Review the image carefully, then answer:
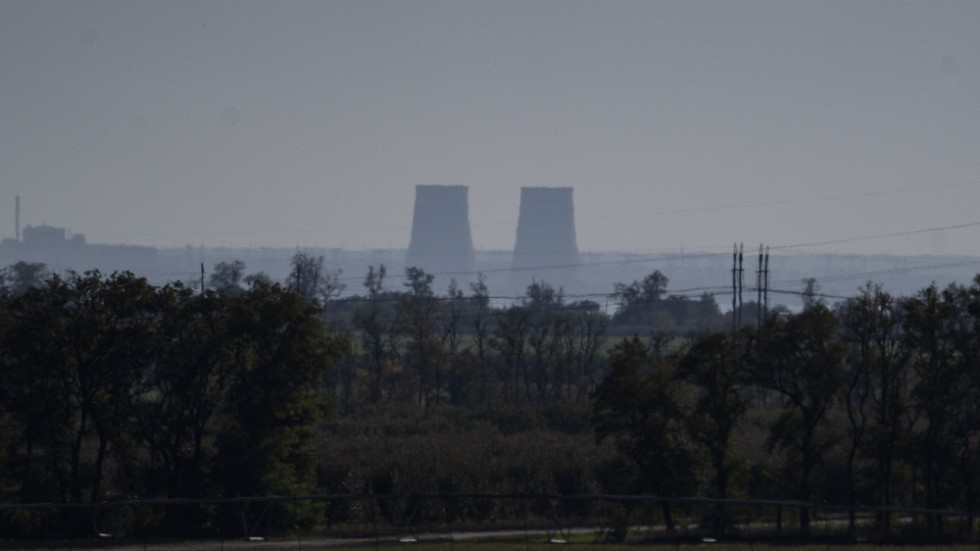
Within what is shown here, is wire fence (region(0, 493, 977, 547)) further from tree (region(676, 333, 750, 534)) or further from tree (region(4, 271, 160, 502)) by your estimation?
tree (region(4, 271, 160, 502))

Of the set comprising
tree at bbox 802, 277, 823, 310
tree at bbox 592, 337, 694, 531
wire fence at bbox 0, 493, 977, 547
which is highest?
tree at bbox 802, 277, 823, 310

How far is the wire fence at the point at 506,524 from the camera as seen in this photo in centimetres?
3047

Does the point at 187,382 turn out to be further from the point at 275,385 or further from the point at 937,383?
the point at 937,383

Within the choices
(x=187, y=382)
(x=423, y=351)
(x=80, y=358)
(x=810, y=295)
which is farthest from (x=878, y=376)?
(x=810, y=295)

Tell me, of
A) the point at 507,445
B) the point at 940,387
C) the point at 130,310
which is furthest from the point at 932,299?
the point at 130,310

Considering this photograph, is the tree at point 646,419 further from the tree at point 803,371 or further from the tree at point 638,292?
the tree at point 638,292

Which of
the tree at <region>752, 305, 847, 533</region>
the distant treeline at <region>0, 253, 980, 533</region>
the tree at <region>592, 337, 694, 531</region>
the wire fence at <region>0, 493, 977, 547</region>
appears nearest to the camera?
the wire fence at <region>0, 493, 977, 547</region>

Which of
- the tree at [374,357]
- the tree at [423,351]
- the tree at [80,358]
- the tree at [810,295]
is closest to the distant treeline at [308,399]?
the tree at [80,358]

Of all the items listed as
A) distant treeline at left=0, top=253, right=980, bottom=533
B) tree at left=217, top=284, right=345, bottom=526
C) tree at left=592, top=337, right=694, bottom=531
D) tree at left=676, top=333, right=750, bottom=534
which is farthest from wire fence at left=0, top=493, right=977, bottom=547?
tree at left=676, top=333, right=750, bottom=534

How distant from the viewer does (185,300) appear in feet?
123

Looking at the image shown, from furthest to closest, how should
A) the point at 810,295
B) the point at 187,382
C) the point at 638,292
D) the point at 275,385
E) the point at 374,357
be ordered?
the point at 638,292, the point at 810,295, the point at 374,357, the point at 187,382, the point at 275,385

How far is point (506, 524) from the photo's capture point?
34.3 m

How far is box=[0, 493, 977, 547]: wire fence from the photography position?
30.5 meters

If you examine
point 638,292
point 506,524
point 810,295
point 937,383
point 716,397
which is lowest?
point 506,524
